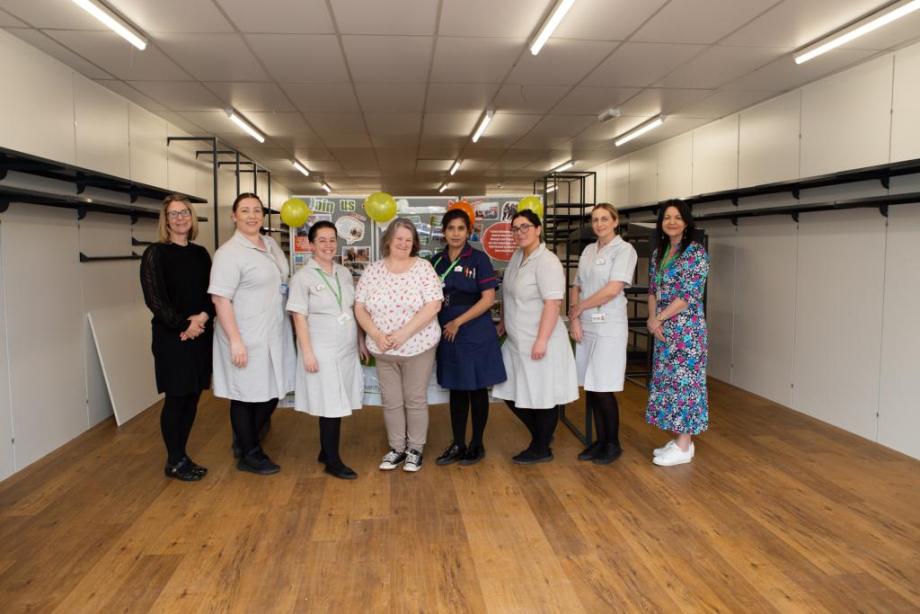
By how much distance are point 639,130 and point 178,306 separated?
5.49m

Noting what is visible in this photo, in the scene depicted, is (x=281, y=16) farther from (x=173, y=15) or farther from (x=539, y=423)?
(x=539, y=423)

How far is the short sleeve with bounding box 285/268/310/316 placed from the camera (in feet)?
11.1

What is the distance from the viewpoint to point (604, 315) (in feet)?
12.0

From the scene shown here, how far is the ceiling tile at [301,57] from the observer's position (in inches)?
162

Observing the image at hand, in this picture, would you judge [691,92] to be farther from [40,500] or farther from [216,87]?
[40,500]

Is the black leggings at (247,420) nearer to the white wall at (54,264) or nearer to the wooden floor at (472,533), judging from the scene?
the wooden floor at (472,533)

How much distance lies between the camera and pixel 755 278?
5.75m

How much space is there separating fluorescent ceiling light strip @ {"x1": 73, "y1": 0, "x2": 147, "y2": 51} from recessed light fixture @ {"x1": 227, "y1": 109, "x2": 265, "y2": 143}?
1937 millimetres

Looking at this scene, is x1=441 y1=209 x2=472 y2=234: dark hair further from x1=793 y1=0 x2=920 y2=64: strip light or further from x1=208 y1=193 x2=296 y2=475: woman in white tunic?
x1=793 y1=0 x2=920 y2=64: strip light

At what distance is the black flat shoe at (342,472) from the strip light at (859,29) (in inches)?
161

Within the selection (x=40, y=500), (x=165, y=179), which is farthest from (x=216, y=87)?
(x=40, y=500)

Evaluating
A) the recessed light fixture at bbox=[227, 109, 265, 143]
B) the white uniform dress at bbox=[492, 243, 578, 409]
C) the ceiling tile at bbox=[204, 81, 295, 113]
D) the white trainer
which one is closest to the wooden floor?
the white trainer

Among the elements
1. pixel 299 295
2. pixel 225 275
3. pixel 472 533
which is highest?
pixel 225 275

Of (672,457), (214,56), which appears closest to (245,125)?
(214,56)
